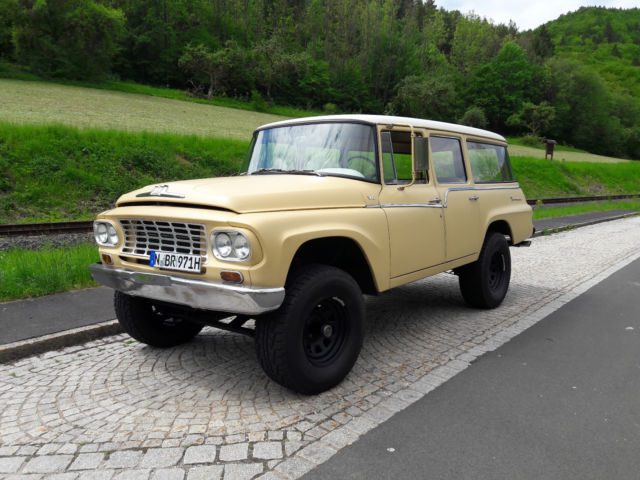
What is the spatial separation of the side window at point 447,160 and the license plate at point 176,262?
2.74 meters

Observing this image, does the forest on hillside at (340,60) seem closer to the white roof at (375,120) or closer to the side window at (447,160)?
the white roof at (375,120)

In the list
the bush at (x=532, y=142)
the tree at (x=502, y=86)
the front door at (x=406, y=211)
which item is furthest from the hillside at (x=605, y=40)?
the front door at (x=406, y=211)

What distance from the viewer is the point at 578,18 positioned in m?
159

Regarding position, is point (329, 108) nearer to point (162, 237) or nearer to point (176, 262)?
point (162, 237)

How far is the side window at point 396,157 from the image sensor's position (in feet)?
13.6

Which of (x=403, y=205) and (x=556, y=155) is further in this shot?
(x=556, y=155)

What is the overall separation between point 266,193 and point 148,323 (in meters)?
1.83

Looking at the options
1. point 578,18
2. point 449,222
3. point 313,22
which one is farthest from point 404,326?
point 578,18

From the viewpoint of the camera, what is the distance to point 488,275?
5668 millimetres

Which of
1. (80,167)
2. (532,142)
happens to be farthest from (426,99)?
(80,167)

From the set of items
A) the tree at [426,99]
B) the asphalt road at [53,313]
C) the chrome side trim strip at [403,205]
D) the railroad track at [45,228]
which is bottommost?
the railroad track at [45,228]

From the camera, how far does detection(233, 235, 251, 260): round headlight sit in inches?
118

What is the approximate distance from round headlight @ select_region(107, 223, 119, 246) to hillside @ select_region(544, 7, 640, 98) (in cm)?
13442

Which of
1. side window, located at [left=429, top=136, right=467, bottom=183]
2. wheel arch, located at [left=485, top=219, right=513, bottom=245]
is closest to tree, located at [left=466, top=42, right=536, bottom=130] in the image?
wheel arch, located at [left=485, top=219, right=513, bottom=245]
